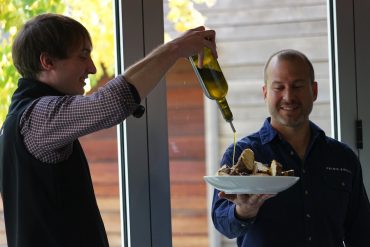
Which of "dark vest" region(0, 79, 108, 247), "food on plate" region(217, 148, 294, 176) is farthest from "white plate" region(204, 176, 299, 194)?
"dark vest" region(0, 79, 108, 247)

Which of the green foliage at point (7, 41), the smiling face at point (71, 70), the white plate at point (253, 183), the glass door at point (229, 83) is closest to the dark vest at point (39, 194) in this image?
the smiling face at point (71, 70)

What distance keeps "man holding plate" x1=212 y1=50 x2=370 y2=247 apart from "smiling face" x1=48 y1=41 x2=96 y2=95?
24.2 inches

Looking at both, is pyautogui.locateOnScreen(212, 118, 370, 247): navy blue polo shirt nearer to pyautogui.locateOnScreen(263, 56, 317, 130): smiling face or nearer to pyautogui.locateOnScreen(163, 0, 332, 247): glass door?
pyautogui.locateOnScreen(263, 56, 317, 130): smiling face

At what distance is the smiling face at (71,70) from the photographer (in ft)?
5.36

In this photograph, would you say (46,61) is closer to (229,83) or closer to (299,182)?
(299,182)

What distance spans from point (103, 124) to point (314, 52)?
4.70 ft

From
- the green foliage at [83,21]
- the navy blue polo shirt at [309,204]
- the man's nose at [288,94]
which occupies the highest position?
the green foliage at [83,21]

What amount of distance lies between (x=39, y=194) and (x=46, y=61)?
32 cm

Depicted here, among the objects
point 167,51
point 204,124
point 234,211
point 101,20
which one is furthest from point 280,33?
point 167,51

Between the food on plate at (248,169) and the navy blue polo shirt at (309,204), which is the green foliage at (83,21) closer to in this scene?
the navy blue polo shirt at (309,204)

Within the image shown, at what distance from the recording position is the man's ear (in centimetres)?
162

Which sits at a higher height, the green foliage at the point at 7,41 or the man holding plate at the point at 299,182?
the green foliage at the point at 7,41

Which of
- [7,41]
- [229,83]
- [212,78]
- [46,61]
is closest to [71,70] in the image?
[46,61]

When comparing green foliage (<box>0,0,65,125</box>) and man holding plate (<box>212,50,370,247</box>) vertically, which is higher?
green foliage (<box>0,0,65,125</box>)
